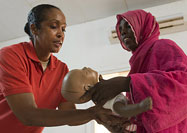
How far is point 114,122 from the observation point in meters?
1.15

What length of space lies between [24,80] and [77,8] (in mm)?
1936

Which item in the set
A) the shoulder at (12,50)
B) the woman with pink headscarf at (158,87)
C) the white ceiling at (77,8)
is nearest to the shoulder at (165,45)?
the woman with pink headscarf at (158,87)

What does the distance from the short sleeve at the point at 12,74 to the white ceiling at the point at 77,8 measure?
1.77 m

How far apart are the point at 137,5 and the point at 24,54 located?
1.98 meters

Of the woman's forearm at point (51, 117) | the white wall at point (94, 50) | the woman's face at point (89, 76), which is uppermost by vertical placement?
the woman's face at point (89, 76)

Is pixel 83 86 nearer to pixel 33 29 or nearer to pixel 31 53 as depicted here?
pixel 31 53

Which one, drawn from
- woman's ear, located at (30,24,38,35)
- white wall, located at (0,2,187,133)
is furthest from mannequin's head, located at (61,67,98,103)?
white wall, located at (0,2,187,133)

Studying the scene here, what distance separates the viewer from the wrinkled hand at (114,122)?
113 centimetres

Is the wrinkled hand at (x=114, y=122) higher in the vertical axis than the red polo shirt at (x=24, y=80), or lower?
lower

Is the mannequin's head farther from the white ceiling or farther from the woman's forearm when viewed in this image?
the white ceiling

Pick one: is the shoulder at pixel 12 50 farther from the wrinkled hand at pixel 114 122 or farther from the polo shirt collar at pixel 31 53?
the wrinkled hand at pixel 114 122

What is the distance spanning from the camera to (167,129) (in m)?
0.96

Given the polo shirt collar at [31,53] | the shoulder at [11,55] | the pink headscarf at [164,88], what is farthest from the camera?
the polo shirt collar at [31,53]

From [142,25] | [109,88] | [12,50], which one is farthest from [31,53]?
[142,25]
